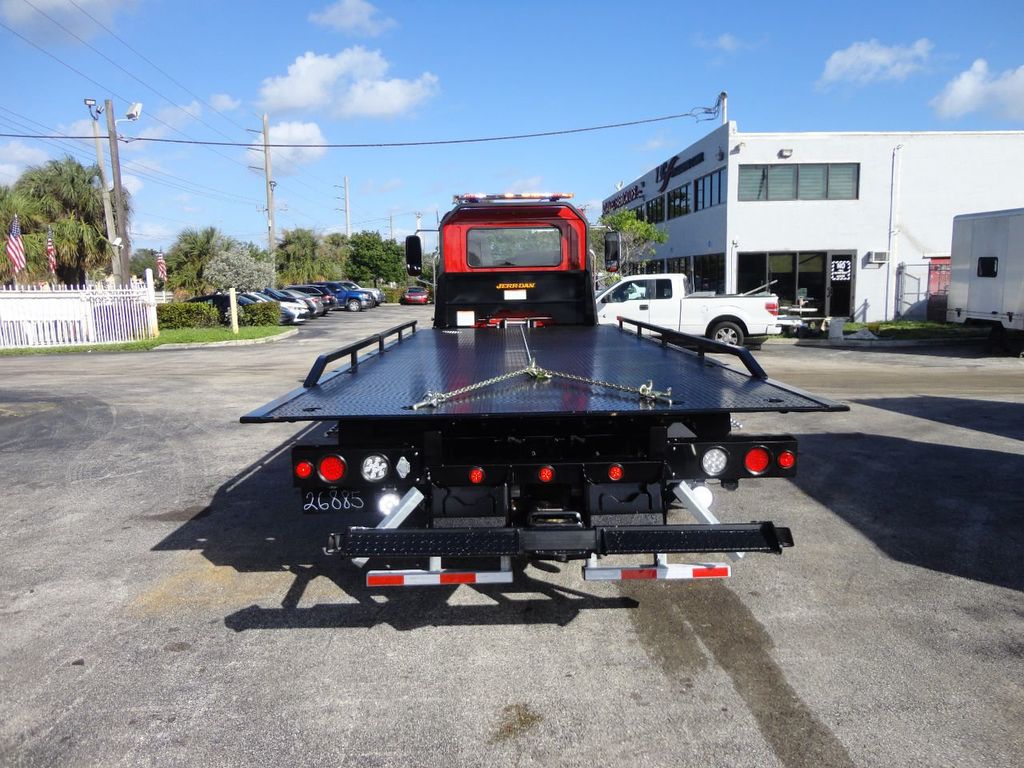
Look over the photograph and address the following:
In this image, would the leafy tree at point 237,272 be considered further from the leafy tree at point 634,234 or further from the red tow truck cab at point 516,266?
the red tow truck cab at point 516,266

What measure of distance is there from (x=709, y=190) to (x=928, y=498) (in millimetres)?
23243

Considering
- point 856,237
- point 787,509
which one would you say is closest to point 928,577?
point 787,509

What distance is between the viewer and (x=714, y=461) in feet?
13.1

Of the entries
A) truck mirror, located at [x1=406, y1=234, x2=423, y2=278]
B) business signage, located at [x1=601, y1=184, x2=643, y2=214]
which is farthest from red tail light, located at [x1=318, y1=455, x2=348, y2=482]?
business signage, located at [x1=601, y1=184, x2=643, y2=214]

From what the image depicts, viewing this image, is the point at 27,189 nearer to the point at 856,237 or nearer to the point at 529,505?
the point at 856,237

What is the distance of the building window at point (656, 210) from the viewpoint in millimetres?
36188

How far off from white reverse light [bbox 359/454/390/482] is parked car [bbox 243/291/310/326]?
2879 centimetres

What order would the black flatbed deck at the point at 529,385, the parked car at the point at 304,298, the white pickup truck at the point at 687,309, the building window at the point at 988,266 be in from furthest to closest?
the parked car at the point at 304,298 → the white pickup truck at the point at 687,309 → the building window at the point at 988,266 → the black flatbed deck at the point at 529,385

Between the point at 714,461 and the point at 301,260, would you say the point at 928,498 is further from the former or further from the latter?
the point at 301,260

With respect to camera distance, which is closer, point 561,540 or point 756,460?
point 561,540

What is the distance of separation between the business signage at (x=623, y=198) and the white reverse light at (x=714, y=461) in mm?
38463

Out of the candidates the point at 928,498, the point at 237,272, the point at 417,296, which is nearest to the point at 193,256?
the point at 237,272

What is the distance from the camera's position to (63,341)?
2302 centimetres

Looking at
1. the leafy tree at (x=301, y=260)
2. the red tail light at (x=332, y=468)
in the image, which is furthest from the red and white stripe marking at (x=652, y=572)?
the leafy tree at (x=301, y=260)
